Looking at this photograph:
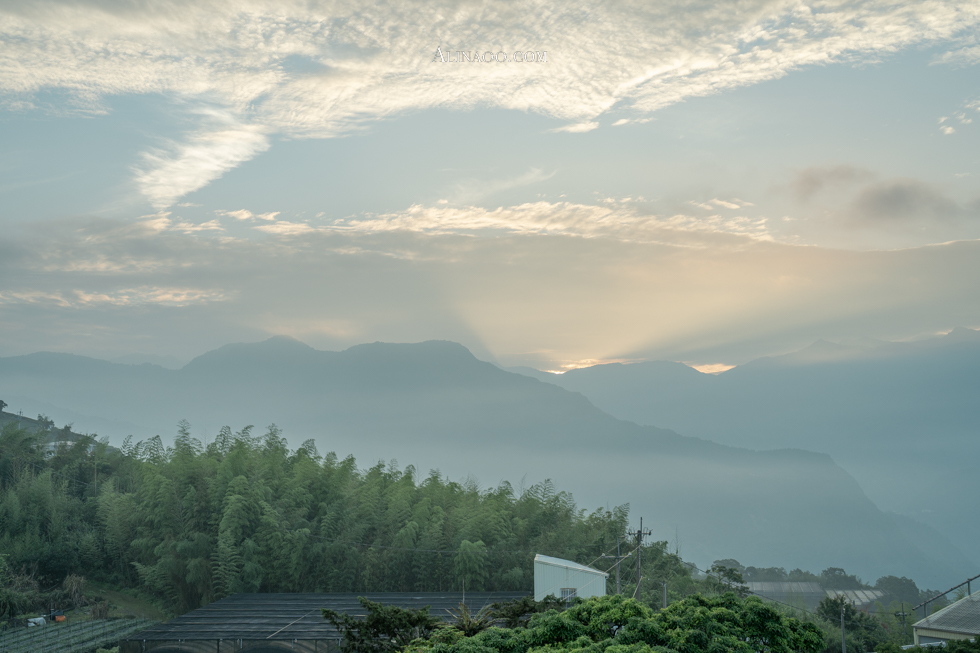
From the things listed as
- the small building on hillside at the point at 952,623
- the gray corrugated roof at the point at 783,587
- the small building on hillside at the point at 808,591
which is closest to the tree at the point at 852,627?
the small building on hillside at the point at 952,623

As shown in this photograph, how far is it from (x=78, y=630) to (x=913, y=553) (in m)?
170

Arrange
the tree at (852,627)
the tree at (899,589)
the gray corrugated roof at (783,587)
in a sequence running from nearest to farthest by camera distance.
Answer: the tree at (852,627)
the gray corrugated roof at (783,587)
the tree at (899,589)

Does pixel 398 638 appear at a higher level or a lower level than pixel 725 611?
lower

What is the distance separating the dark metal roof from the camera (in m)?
16.0

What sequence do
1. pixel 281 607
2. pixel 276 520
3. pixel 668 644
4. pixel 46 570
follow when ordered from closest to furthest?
pixel 668 644, pixel 281 607, pixel 276 520, pixel 46 570

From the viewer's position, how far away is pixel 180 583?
21562 millimetres

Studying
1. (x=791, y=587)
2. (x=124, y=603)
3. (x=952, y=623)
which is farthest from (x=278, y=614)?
(x=791, y=587)

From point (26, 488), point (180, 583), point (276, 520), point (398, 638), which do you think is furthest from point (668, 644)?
point (26, 488)

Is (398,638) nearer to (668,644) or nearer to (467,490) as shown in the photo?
(668,644)

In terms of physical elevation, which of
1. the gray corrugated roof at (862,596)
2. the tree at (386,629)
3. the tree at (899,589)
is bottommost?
the tree at (899,589)

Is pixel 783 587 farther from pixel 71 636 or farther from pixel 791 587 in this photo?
pixel 71 636

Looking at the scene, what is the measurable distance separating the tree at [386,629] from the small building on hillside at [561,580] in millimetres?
6592

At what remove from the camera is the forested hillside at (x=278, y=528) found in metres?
21.4

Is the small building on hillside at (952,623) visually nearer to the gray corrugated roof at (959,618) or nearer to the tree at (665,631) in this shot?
the gray corrugated roof at (959,618)
